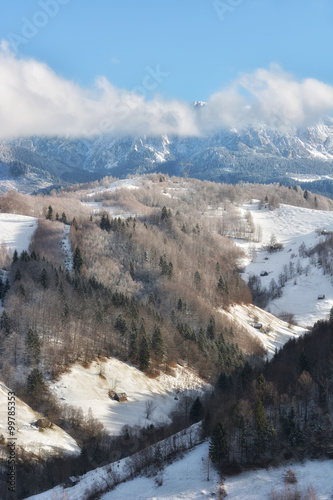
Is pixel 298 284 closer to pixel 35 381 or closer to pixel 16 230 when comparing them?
Result: pixel 16 230

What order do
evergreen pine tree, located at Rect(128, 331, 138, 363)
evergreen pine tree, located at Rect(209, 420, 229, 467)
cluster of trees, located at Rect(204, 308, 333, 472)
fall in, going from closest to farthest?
cluster of trees, located at Rect(204, 308, 333, 472)
evergreen pine tree, located at Rect(209, 420, 229, 467)
evergreen pine tree, located at Rect(128, 331, 138, 363)

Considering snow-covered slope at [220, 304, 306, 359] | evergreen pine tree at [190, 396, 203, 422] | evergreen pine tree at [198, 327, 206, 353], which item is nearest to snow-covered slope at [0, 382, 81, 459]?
evergreen pine tree at [190, 396, 203, 422]

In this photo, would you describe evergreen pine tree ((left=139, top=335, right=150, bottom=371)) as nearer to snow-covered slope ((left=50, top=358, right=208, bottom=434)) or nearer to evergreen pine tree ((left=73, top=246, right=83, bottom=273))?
snow-covered slope ((left=50, top=358, right=208, bottom=434))

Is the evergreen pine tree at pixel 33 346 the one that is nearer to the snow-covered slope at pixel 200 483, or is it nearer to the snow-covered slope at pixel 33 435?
the snow-covered slope at pixel 33 435

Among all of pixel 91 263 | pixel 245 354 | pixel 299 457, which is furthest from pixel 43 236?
pixel 299 457

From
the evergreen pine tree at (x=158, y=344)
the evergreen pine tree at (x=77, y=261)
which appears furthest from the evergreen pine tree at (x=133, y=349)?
the evergreen pine tree at (x=77, y=261)
